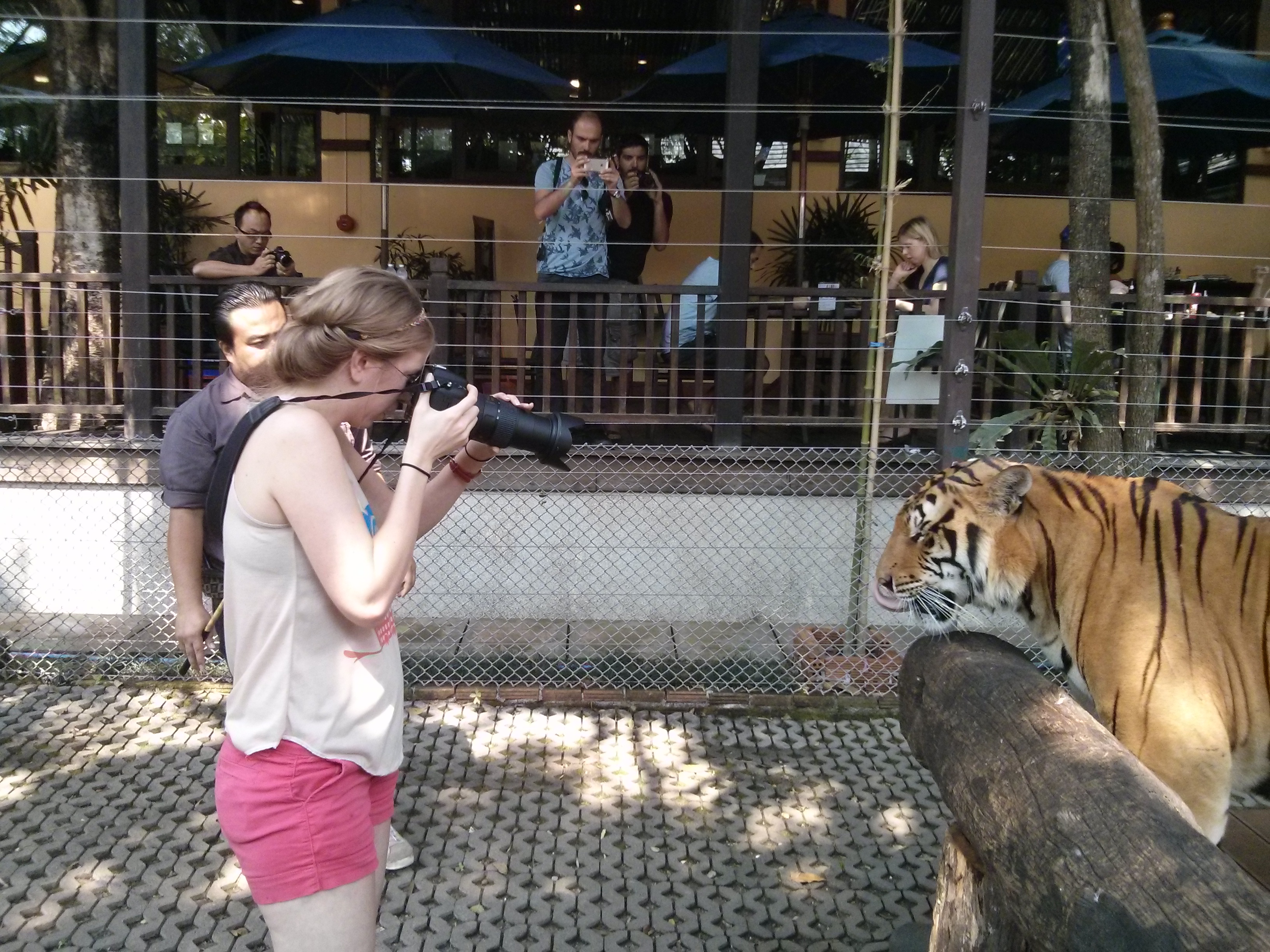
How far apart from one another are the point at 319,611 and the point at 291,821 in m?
0.38

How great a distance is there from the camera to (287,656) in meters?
2.09

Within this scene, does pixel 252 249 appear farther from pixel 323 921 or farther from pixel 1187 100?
pixel 1187 100

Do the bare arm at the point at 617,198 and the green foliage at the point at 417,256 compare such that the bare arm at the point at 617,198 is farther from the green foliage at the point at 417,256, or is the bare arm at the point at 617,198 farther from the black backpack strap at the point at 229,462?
the black backpack strap at the point at 229,462

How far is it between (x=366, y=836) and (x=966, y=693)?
1538 millimetres

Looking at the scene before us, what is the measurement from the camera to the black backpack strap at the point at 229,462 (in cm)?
212

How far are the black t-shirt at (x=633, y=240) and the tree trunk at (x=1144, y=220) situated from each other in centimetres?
295

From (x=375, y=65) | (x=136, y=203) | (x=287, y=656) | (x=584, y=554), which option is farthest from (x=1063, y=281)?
(x=287, y=656)

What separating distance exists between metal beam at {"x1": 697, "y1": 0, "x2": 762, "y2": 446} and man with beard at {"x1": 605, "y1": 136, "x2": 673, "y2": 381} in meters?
0.57

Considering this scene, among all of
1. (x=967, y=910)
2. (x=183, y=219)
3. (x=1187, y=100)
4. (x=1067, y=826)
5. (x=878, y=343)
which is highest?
(x=1187, y=100)

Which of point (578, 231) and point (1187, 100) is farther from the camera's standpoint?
point (1187, 100)

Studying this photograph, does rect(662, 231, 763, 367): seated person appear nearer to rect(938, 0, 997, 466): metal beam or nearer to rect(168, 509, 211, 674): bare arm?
rect(938, 0, 997, 466): metal beam

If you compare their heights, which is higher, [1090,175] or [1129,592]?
[1090,175]

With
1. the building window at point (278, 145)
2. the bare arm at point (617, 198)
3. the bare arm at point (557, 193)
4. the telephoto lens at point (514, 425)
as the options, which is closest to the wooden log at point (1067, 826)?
the telephoto lens at point (514, 425)

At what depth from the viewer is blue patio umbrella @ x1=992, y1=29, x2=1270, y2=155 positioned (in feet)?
25.6
